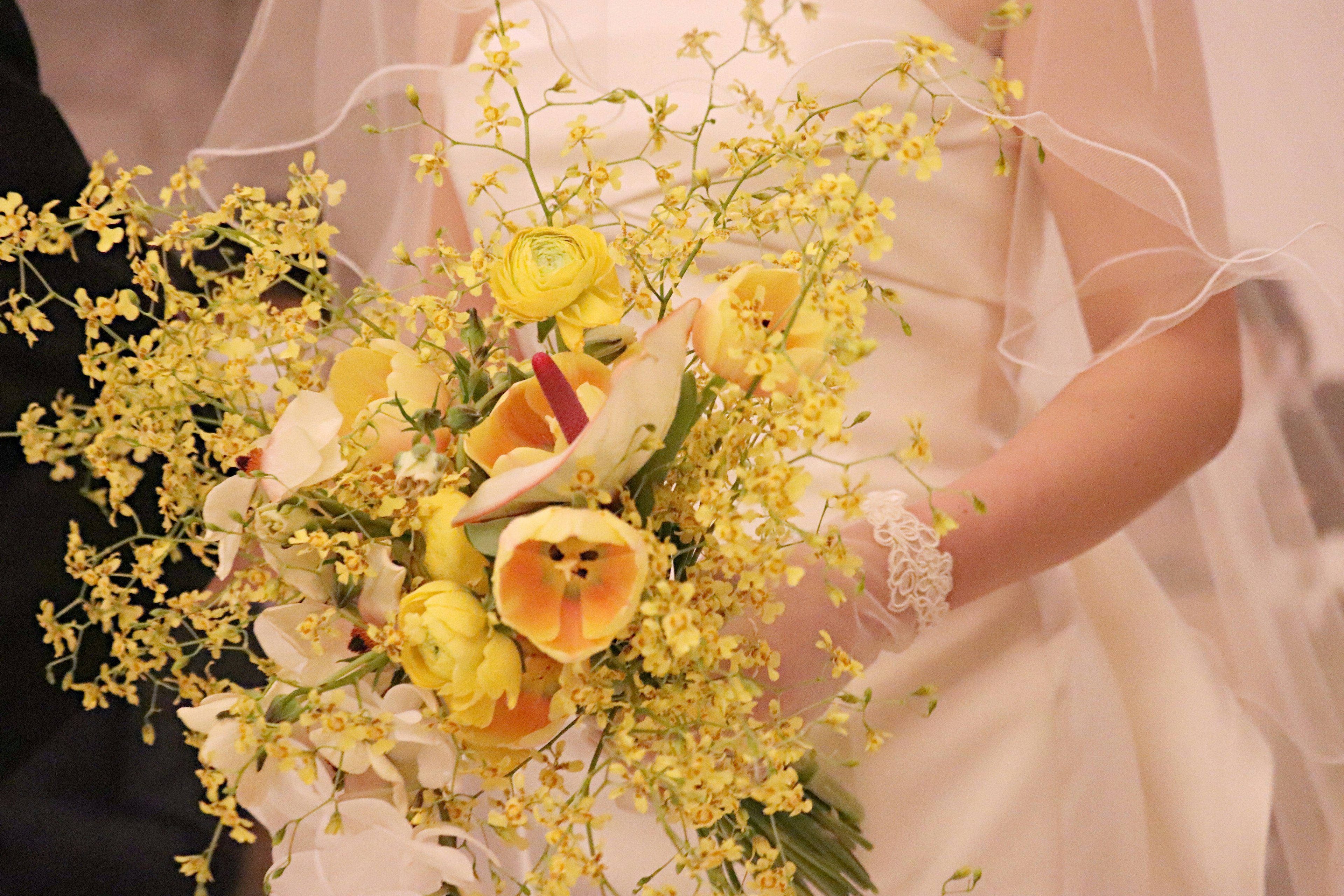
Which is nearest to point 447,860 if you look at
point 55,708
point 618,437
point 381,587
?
point 381,587

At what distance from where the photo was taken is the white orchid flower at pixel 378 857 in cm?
55

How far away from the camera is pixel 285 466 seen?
567mm

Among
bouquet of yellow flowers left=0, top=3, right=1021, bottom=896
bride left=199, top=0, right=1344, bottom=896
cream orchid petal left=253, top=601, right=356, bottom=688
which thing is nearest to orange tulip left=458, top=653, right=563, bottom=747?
bouquet of yellow flowers left=0, top=3, right=1021, bottom=896

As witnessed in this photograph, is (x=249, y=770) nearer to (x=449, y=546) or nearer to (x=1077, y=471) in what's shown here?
(x=449, y=546)

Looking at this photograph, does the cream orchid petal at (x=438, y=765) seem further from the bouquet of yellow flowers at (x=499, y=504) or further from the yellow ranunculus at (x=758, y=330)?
the yellow ranunculus at (x=758, y=330)

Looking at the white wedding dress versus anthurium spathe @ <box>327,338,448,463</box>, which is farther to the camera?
the white wedding dress

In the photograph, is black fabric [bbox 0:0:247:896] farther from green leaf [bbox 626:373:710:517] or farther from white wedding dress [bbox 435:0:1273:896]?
green leaf [bbox 626:373:710:517]

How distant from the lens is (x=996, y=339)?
3.72 feet

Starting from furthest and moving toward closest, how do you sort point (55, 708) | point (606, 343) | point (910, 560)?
point (55, 708)
point (910, 560)
point (606, 343)

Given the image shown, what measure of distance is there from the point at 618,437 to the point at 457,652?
0.46ft

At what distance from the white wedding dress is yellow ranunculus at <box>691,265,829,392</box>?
0.49 meters

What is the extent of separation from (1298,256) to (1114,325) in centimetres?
17

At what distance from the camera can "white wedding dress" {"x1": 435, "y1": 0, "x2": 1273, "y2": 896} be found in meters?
1.00

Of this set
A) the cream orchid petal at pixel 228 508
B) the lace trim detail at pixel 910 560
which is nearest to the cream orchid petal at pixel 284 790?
the cream orchid petal at pixel 228 508
